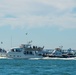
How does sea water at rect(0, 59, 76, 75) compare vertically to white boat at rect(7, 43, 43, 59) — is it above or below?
below

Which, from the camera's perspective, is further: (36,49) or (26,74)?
(36,49)

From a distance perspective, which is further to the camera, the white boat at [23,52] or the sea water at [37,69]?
the white boat at [23,52]

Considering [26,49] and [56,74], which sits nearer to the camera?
[56,74]

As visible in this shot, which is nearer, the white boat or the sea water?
the sea water

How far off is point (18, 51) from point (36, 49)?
1037cm

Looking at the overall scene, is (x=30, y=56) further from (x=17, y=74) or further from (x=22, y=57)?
(x=17, y=74)

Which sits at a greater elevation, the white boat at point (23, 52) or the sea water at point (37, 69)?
the white boat at point (23, 52)

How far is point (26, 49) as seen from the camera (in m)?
196

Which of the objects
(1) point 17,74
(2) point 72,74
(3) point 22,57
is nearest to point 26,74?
(1) point 17,74

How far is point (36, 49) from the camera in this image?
19988cm

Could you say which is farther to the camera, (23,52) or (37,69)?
(23,52)

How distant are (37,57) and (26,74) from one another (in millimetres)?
120284

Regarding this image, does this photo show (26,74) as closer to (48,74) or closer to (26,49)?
(48,74)

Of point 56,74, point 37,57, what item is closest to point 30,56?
point 37,57
